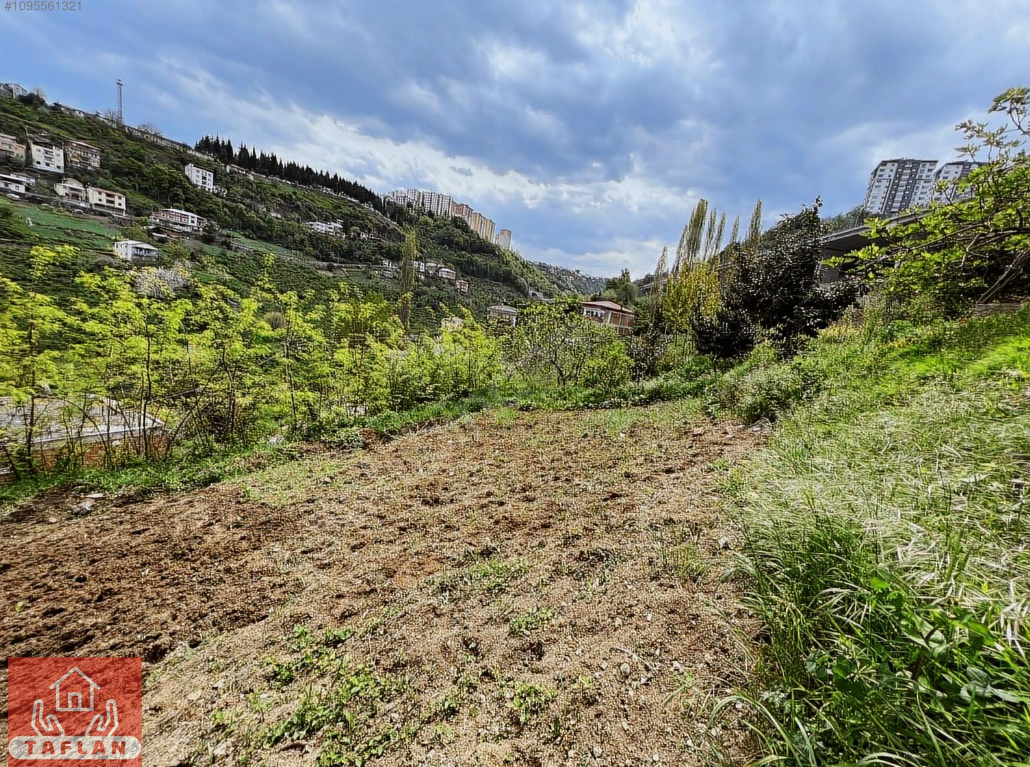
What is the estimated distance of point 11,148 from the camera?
92.4 ft

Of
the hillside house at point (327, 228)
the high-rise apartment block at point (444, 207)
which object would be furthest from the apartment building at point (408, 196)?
the hillside house at point (327, 228)

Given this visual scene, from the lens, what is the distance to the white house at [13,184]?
25125 mm

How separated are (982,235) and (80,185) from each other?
48.3 m

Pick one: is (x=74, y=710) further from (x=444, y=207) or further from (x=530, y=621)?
(x=444, y=207)

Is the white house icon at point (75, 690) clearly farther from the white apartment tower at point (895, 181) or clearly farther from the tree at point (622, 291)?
the white apartment tower at point (895, 181)

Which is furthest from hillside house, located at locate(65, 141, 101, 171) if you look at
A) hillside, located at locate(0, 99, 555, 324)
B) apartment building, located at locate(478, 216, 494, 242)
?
apartment building, located at locate(478, 216, 494, 242)

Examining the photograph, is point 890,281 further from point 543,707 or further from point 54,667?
A: point 54,667

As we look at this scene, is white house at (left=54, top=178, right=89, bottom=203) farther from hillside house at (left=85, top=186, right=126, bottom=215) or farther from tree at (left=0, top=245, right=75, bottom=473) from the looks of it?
tree at (left=0, top=245, right=75, bottom=473)

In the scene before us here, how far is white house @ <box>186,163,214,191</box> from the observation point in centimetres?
4212

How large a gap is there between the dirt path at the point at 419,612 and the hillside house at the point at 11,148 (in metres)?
46.3

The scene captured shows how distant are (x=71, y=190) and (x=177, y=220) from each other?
5947 mm

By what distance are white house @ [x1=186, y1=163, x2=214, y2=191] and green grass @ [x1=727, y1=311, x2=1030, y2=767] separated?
58.7 metres

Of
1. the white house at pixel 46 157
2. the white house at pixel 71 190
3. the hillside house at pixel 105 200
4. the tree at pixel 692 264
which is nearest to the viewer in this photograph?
the tree at pixel 692 264

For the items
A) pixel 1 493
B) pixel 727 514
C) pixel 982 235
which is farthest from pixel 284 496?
pixel 982 235
